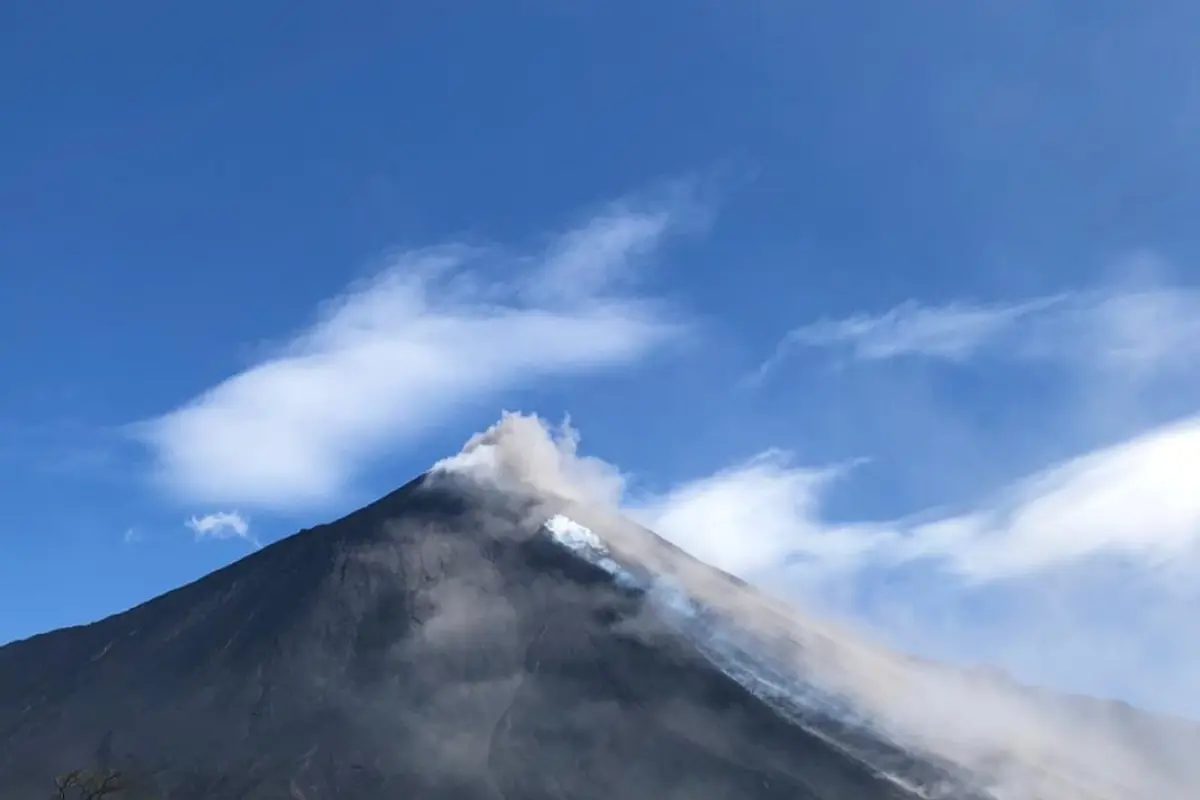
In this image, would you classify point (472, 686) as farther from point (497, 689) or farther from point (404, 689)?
point (404, 689)

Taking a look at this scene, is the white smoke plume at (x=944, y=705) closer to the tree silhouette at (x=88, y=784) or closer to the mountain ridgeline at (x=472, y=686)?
the mountain ridgeline at (x=472, y=686)

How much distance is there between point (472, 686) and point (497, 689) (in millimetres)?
2612

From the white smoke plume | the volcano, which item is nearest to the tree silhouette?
the volcano

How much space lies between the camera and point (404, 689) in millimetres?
126125

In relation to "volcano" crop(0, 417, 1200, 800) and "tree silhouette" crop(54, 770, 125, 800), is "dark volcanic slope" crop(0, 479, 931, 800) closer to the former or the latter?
"volcano" crop(0, 417, 1200, 800)

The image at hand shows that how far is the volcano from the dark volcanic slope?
0.92 feet

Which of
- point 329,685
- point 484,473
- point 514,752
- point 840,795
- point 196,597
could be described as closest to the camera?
point 840,795

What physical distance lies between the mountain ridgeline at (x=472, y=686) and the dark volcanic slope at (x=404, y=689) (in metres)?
0.26

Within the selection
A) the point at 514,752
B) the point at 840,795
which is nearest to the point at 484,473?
the point at 514,752

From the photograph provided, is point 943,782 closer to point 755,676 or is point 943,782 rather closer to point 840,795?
point 840,795

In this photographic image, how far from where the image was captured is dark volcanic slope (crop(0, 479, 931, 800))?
362ft

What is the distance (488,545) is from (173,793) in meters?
53.1

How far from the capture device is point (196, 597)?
15225cm

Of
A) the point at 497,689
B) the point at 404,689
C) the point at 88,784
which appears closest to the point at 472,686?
the point at 497,689
